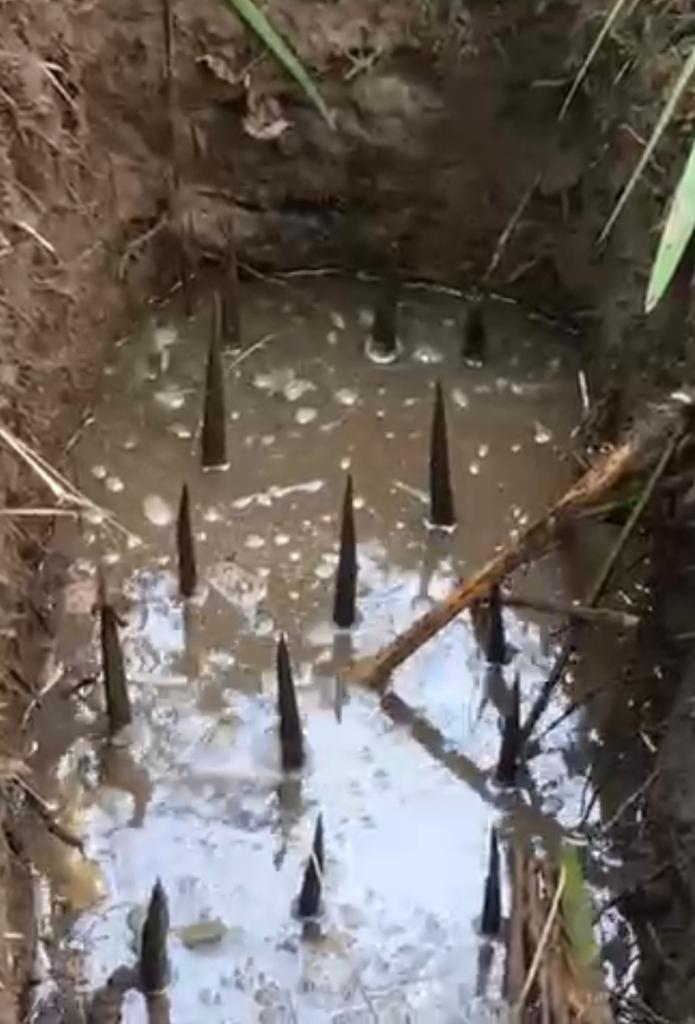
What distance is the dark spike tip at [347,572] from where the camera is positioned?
234cm

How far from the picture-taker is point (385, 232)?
287 centimetres

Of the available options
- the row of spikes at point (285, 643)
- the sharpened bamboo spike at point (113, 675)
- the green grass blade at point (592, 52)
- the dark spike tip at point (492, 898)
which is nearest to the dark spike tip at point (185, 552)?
the row of spikes at point (285, 643)

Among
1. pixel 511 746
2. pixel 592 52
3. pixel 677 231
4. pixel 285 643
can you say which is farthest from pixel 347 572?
pixel 677 231

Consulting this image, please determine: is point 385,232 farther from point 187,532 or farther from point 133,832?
point 133,832

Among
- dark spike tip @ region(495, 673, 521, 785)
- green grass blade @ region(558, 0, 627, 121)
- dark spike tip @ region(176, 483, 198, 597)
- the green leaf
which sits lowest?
the green leaf

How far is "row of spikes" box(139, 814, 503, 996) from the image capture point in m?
2.02

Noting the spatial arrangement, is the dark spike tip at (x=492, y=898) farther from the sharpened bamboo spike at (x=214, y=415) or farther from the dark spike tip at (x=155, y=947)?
the sharpened bamboo spike at (x=214, y=415)

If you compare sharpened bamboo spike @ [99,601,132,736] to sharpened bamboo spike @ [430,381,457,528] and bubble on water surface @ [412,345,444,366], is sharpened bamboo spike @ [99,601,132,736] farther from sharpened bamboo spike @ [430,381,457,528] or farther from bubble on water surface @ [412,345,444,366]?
bubble on water surface @ [412,345,444,366]

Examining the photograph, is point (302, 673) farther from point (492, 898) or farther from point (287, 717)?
point (492, 898)

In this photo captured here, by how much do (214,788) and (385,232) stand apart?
89 cm

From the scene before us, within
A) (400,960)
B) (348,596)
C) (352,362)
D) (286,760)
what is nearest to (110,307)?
(352,362)

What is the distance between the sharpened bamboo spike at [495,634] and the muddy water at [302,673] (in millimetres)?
19

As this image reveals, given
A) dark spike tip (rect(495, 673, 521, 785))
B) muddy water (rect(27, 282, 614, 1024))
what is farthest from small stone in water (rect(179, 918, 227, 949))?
dark spike tip (rect(495, 673, 521, 785))

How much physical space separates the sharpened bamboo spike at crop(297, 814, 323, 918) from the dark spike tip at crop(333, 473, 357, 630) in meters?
0.33
